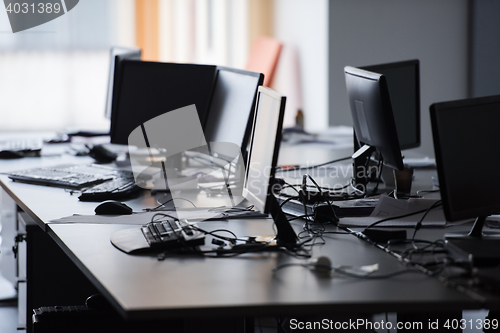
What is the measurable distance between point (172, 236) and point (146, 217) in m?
0.35

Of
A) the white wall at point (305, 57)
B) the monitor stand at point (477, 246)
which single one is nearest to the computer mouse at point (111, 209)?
the monitor stand at point (477, 246)

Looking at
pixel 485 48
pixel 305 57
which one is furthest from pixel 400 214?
pixel 305 57

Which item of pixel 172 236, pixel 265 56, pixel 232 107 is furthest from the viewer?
pixel 265 56

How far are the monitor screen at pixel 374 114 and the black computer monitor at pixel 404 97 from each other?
0.71 feet

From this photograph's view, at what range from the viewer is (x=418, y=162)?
277 cm

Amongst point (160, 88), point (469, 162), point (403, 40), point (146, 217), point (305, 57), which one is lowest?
point (146, 217)

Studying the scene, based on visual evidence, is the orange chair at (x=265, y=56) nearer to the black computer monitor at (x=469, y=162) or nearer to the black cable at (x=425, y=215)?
the black cable at (x=425, y=215)

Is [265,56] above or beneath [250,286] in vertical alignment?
above

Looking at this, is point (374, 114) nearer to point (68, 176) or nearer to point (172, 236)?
point (172, 236)

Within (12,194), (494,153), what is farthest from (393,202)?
(12,194)

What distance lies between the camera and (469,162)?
55.4 inches

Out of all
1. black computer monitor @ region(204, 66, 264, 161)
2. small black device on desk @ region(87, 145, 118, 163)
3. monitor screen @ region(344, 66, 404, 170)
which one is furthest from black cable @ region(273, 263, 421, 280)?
small black device on desk @ region(87, 145, 118, 163)

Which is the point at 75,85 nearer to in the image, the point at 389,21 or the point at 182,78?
the point at 389,21

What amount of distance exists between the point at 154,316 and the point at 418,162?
2012 millimetres
